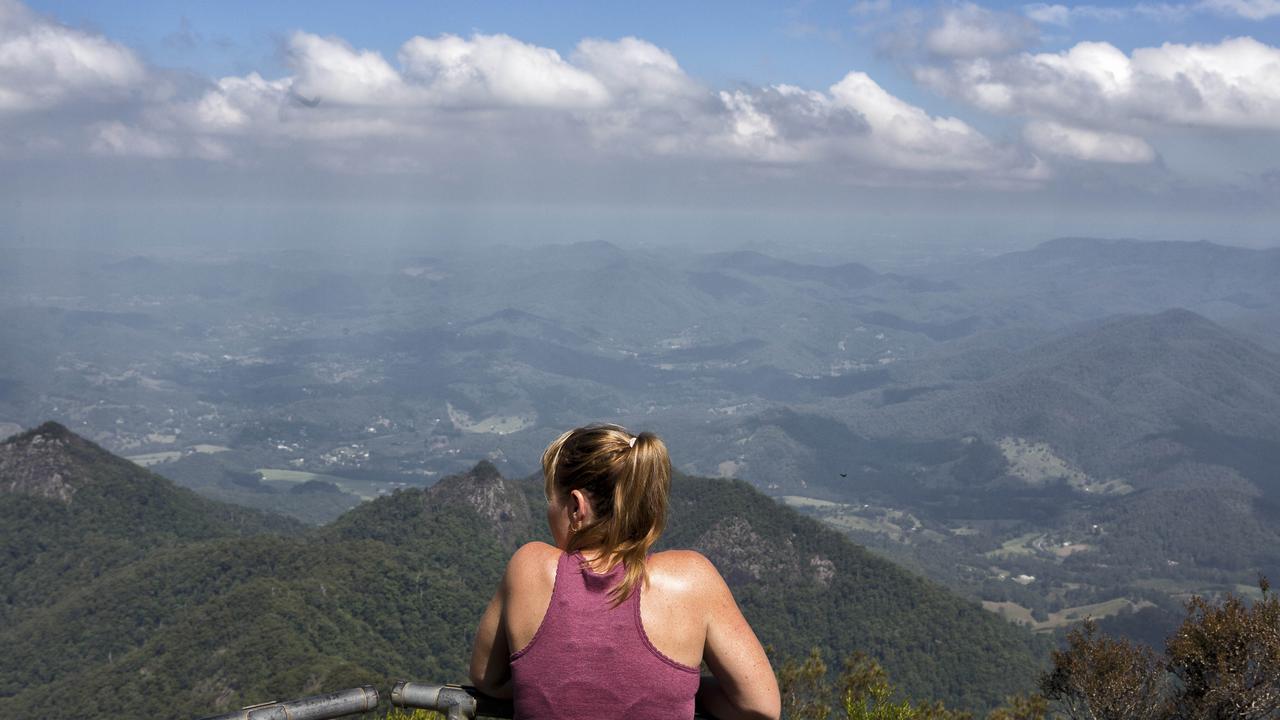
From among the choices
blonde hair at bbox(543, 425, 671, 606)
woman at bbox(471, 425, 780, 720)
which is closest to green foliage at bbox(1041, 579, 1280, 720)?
woman at bbox(471, 425, 780, 720)

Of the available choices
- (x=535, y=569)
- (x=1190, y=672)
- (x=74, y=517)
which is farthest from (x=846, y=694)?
(x=74, y=517)

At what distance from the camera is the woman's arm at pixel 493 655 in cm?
473

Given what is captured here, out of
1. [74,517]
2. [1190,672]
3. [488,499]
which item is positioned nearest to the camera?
[1190,672]

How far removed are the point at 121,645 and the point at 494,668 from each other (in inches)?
2960

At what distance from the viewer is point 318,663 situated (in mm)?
52625

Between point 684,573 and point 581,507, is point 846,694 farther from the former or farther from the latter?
point 581,507

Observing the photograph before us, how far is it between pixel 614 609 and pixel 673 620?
287mm

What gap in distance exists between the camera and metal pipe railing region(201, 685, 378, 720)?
473cm

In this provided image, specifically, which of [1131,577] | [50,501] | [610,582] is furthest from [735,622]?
[1131,577]

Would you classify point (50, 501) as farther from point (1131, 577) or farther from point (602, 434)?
point (1131, 577)

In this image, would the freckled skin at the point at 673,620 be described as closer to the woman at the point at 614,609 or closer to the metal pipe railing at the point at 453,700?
the woman at the point at 614,609

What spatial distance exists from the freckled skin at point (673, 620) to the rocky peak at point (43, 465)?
106895 millimetres

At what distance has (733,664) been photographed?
15.4ft

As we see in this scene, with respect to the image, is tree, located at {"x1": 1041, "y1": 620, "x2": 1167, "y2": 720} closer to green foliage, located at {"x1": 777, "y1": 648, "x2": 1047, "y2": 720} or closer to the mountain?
green foliage, located at {"x1": 777, "y1": 648, "x2": 1047, "y2": 720}
